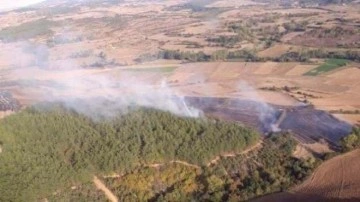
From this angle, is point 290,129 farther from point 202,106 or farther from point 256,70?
point 256,70

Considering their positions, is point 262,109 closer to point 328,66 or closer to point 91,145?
point 91,145

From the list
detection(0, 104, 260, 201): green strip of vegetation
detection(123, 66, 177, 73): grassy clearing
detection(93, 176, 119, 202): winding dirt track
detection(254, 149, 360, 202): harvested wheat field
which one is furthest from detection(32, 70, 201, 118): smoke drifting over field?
detection(254, 149, 360, 202): harvested wheat field

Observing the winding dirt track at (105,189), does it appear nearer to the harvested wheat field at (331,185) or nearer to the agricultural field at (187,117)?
the agricultural field at (187,117)

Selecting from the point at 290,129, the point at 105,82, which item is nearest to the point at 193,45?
the point at 105,82

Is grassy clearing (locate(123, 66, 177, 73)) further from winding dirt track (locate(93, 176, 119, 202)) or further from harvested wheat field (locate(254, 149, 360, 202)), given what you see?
harvested wheat field (locate(254, 149, 360, 202))

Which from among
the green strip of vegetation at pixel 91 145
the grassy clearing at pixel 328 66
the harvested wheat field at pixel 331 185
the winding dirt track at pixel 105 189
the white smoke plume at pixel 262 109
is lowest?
the grassy clearing at pixel 328 66

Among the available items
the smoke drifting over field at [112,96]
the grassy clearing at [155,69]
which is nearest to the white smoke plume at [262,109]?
the smoke drifting over field at [112,96]

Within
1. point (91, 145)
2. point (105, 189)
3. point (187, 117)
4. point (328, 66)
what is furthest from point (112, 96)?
point (328, 66)

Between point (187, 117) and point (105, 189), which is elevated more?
point (187, 117)
